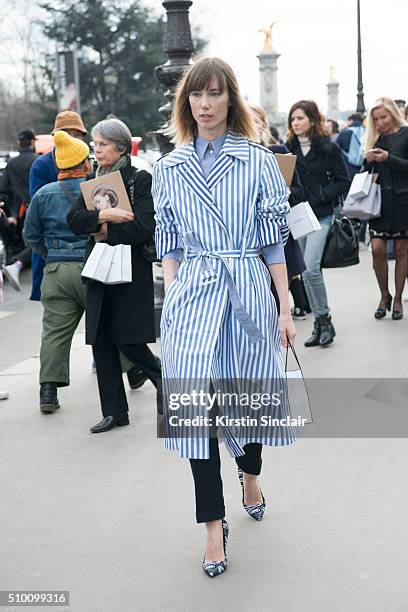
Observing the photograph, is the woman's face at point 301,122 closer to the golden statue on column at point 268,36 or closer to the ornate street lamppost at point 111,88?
the ornate street lamppost at point 111,88

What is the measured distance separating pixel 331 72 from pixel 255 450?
9392 cm

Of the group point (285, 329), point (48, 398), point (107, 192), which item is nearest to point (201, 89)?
point (285, 329)

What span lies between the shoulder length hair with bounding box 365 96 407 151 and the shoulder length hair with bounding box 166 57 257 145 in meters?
5.19

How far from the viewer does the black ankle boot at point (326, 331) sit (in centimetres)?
837

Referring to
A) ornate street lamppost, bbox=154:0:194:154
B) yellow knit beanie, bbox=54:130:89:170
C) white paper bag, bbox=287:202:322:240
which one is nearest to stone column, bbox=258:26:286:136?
ornate street lamppost, bbox=154:0:194:154

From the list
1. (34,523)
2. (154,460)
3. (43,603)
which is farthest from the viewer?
(154,460)

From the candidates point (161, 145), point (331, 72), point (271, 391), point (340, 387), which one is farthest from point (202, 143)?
point (331, 72)

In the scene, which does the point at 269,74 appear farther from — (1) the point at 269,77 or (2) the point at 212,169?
(2) the point at 212,169

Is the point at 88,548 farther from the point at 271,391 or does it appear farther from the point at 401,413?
the point at 401,413

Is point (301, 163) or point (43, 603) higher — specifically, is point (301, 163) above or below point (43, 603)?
above

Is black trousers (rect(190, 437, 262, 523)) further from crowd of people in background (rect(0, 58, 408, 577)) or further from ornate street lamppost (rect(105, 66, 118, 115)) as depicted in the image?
ornate street lamppost (rect(105, 66, 118, 115))

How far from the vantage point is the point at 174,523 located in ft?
15.1

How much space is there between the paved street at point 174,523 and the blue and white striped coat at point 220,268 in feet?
1.66

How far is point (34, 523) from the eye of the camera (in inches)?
185
